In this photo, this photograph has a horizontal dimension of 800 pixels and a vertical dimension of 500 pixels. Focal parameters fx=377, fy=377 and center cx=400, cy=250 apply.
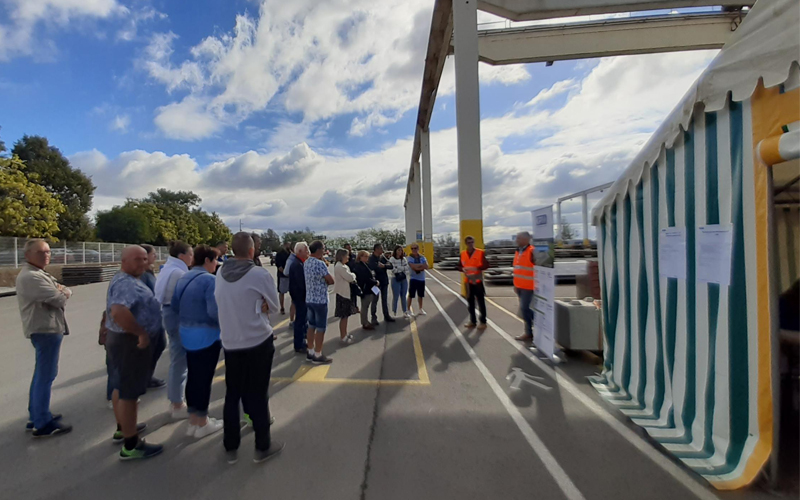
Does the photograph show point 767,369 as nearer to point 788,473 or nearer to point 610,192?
point 788,473

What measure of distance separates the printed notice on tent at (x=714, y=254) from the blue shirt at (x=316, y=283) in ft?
13.6

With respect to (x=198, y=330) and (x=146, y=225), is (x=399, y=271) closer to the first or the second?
(x=198, y=330)

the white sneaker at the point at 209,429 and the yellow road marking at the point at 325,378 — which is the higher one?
the white sneaker at the point at 209,429

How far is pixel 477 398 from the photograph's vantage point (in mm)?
4238

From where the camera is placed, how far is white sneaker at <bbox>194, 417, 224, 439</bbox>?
3.47 meters

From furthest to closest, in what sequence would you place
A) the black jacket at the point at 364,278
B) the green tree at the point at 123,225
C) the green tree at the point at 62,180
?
1. the green tree at the point at 123,225
2. the green tree at the point at 62,180
3. the black jacket at the point at 364,278

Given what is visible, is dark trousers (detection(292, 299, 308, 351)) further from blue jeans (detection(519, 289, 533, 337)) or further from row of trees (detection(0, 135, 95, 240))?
row of trees (detection(0, 135, 95, 240))

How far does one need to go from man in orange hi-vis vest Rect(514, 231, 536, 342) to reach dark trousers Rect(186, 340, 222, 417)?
15.0 feet

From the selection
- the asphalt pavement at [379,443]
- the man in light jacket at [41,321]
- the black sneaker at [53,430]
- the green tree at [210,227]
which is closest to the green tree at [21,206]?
the asphalt pavement at [379,443]

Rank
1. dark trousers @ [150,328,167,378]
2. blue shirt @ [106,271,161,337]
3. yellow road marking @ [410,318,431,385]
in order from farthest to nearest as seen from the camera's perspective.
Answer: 1. yellow road marking @ [410,318,431,385]
2. dark trousers @ [150,328,167,378]
3. blue shirt @ [106,271,161,337]

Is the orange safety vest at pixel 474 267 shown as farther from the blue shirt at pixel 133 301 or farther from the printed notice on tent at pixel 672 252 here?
the blue shirt at pixel 133 301

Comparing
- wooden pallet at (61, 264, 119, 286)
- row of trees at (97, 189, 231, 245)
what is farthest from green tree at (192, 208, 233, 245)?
wooden pallet at (61, 264, 119, 286)

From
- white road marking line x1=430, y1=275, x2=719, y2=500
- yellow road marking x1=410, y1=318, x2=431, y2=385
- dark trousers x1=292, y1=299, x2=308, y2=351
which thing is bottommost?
white road marking line x1=430, y1=275, x2=719, y2=500

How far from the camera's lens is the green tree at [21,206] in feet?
62.9
